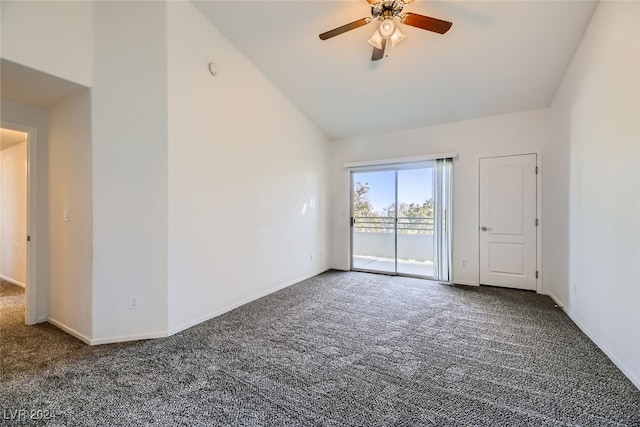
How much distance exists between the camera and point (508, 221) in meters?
4.30

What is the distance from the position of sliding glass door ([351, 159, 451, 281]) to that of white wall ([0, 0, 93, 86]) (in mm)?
4164

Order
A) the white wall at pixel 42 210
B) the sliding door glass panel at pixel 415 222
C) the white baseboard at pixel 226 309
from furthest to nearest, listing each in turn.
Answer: the sliding door glass panel at pixel 415 222 → the white wall at pixel 42 210 → the white baseboard at pixel 226 309

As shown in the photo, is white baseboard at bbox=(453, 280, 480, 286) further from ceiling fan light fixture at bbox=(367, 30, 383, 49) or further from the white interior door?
ceiling fan light fixture at bbox=(367, 30, 383, 49)

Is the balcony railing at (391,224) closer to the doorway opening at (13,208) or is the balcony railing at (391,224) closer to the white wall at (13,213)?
the doorway opening at (13,208)

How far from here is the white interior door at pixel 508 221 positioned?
417 cm

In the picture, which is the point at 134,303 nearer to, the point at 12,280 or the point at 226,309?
the point at 226,309

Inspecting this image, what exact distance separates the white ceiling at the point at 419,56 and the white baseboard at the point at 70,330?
347 centimetres

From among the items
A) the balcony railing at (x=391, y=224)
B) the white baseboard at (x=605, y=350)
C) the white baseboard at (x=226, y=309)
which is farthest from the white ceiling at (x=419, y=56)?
the white baseboard at (x=226, y=309)

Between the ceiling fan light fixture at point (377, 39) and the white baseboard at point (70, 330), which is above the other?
the ceiling fan light fixture at point (377, 39)

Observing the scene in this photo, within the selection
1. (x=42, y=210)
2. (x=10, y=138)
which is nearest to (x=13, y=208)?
(x=10, y=138)

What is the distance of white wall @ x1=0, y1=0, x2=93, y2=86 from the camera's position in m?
2.13

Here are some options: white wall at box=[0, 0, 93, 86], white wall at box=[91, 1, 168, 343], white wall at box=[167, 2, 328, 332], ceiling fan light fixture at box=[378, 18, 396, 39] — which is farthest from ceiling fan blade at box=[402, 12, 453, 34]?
white wall at box=[0, 0, 93, 86]

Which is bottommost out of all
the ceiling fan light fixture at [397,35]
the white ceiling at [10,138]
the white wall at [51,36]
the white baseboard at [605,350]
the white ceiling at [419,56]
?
the white baseboard at [605,350]

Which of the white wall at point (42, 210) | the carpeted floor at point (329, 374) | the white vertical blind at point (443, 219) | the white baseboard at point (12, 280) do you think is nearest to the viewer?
the carpeted floor at point (329, 374)
